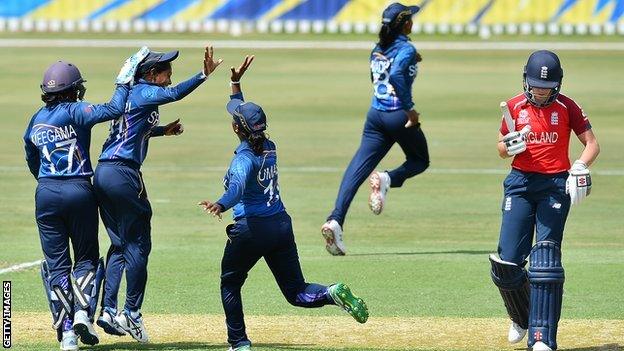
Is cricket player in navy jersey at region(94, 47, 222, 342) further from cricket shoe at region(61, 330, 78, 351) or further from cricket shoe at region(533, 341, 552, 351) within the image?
cricket shoe at region(533, 341, 552, 351)

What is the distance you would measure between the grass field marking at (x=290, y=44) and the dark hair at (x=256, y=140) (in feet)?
104

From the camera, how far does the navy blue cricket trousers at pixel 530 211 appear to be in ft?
31.4

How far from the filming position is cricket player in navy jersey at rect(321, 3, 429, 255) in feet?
45.6

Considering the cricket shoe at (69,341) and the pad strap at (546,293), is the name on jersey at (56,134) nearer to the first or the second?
the cricket shoe at (69,341)

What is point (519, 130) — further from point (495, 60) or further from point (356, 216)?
point (495, 60)

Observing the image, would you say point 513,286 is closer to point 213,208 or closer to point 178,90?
point 213,208

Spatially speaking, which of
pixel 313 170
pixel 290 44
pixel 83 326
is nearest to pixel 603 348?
pixel 83 326

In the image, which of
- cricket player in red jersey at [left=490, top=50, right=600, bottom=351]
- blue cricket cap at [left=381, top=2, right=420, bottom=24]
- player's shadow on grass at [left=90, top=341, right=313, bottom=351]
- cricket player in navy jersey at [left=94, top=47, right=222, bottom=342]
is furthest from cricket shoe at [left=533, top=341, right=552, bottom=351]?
blue cricket cap at [left=381, top=2, right=420, bottom=24]

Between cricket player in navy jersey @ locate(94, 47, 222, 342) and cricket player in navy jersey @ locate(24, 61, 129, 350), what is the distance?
0.86ft

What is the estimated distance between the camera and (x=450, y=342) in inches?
404

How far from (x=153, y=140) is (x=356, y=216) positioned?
8.00m

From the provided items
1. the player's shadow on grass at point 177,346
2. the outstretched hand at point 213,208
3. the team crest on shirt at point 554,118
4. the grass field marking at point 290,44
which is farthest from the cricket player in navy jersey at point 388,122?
the grass field marking at point 290,44

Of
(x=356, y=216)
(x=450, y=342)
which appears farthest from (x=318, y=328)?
(x=356, y=216)

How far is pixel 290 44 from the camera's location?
144 ft
